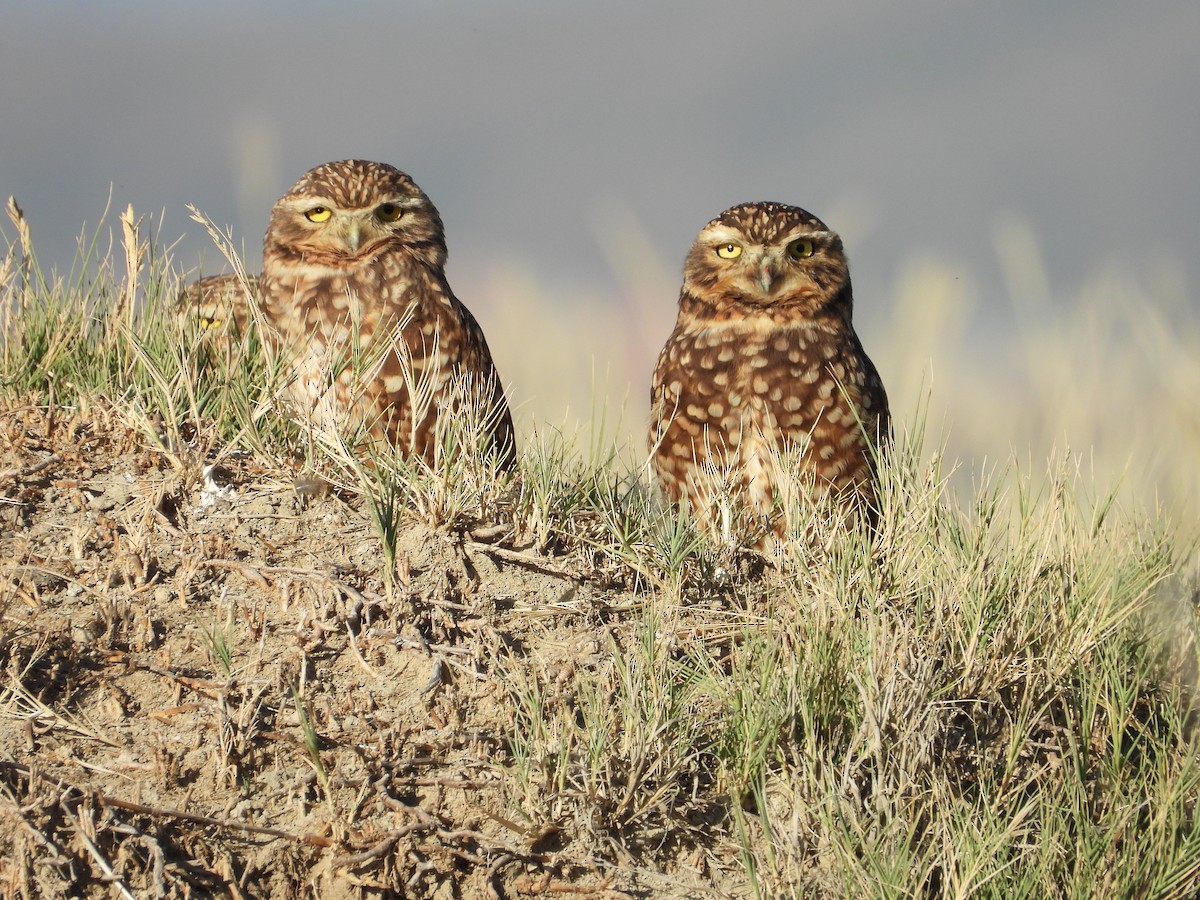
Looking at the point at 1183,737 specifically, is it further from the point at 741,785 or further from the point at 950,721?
the point at 741,785

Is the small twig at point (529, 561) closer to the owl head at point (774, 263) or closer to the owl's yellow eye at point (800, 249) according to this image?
the owl head at point (774, 263)

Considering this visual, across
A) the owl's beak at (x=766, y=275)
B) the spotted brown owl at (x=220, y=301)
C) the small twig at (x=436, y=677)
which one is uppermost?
the owl's beak at (x=766, y=275)

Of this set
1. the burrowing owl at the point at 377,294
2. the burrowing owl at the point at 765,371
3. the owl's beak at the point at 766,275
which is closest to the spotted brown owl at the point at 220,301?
the burrowing owl at the point at 377,294

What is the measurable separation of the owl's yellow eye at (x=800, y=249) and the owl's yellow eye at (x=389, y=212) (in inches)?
60.7

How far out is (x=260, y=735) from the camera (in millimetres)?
3086

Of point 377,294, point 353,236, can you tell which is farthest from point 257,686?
point 353,236

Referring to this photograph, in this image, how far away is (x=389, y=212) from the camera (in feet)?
17.0

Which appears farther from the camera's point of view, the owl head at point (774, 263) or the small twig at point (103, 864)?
the owl head at point (774, 263)

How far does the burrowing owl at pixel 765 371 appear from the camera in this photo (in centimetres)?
505

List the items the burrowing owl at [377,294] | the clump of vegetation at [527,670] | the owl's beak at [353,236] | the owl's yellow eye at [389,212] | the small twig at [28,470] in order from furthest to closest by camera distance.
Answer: the owl's yellow eye at [389,212]
the owl's beak at [353,236]
the burrowing owl at [377,294]
the small twig at [28,470]
the clump of vegetation at [527,670]

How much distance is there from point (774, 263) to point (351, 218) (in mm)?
1643

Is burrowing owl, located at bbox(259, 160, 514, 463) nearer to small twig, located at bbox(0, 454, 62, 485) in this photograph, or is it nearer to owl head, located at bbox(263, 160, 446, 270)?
owl head, located at bbox(263, 160, 446, 270)

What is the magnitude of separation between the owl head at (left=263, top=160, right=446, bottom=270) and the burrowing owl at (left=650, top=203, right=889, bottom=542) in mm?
1113

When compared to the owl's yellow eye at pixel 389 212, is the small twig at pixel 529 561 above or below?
below
